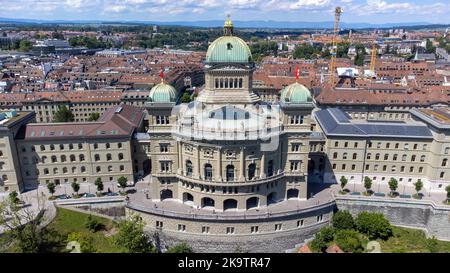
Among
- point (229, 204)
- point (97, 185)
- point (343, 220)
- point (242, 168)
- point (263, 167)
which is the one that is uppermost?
point (242, 168)

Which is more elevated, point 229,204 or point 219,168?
point 219,168

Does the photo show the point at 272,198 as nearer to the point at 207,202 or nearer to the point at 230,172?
the point at 230,172

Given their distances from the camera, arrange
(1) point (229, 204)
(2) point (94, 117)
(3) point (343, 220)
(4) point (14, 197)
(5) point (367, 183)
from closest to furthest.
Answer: (3) point (343, 220) < (4) point (14, 197) < (1) point (229, 204) < (5) point (367, 183) < (2) point (94, 117)

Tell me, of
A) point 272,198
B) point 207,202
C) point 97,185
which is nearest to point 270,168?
point 272,198

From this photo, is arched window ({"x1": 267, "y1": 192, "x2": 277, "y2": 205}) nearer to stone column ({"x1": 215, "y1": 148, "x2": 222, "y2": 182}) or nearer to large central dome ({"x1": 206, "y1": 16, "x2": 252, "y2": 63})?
stone column ({"x1": 215, "y1": 148, "x2": 222, "y2": 182})
